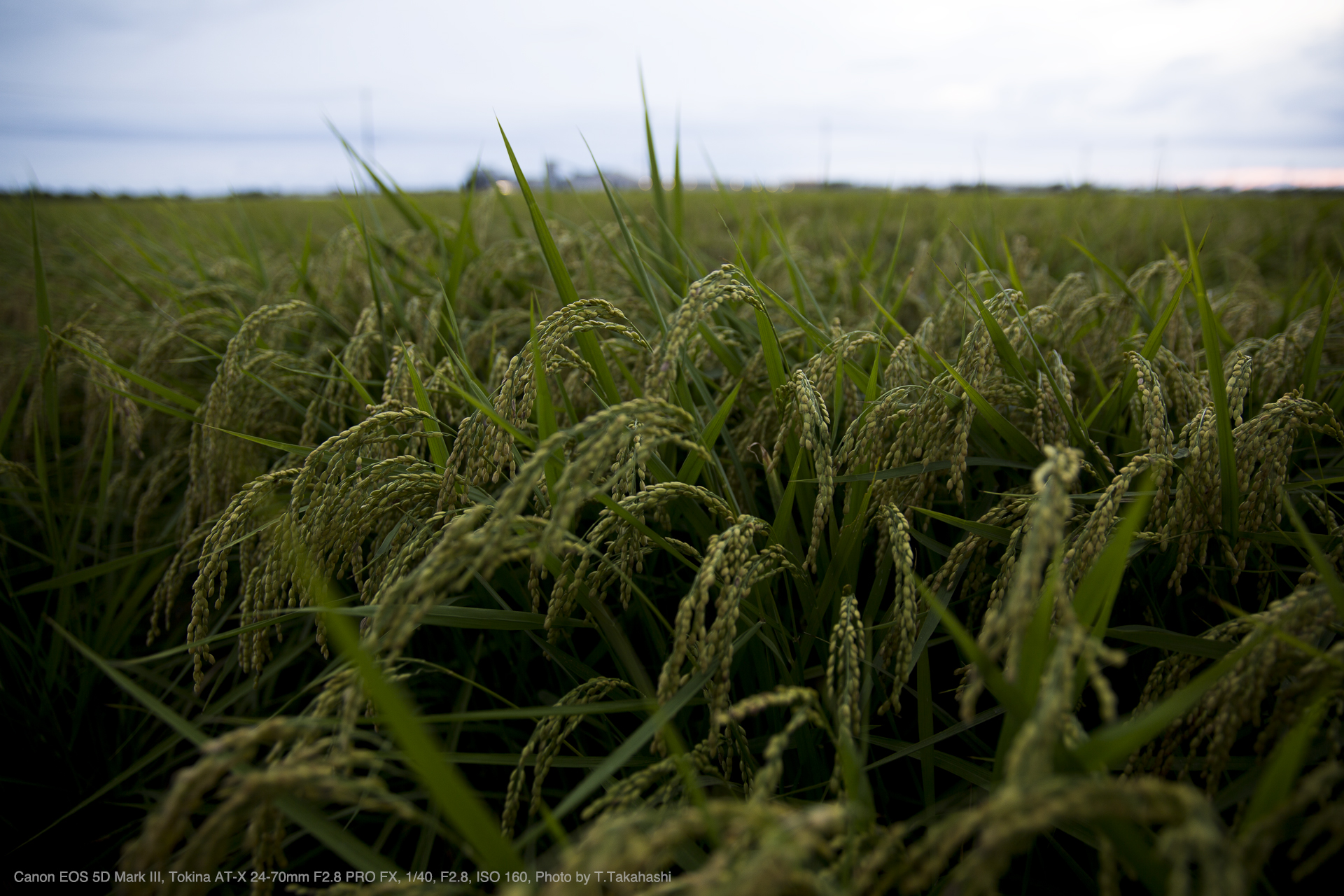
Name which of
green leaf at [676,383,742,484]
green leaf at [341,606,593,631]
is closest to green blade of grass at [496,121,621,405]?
green leaf at [676,383,742,484]

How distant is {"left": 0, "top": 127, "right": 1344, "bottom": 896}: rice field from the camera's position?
622mm

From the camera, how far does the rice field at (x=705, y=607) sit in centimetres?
62

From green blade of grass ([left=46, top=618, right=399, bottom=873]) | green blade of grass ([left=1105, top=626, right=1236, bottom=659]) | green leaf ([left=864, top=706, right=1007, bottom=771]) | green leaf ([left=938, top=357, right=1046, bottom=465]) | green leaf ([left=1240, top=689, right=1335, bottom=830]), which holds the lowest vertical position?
green leaf ([left=864, top=706, right=1007, bottom=771])

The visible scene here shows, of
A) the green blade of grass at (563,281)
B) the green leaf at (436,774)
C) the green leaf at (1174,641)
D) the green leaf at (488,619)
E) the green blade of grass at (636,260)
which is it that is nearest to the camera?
the green leaf at (436,774)

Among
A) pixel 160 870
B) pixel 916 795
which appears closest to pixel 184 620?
pixel 160 870

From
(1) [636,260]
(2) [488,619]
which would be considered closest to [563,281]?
(1) [636,260]

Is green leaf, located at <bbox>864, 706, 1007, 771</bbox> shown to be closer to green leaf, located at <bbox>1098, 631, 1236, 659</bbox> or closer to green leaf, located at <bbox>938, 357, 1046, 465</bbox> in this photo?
green leaf, located at <bbox>1098, 631, 1236, 659</bbox>

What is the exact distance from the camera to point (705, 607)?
1.21 m

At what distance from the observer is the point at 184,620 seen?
1.93 metres

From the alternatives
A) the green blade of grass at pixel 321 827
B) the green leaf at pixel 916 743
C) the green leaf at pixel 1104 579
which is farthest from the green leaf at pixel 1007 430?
the green blade of grass at pixel 321 827

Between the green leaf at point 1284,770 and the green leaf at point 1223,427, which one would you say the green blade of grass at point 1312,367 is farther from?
the green leaf at point 1284,770

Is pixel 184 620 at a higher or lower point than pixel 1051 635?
lower

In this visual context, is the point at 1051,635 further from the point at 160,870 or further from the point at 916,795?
the point at 160,870

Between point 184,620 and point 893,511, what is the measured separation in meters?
2.09
